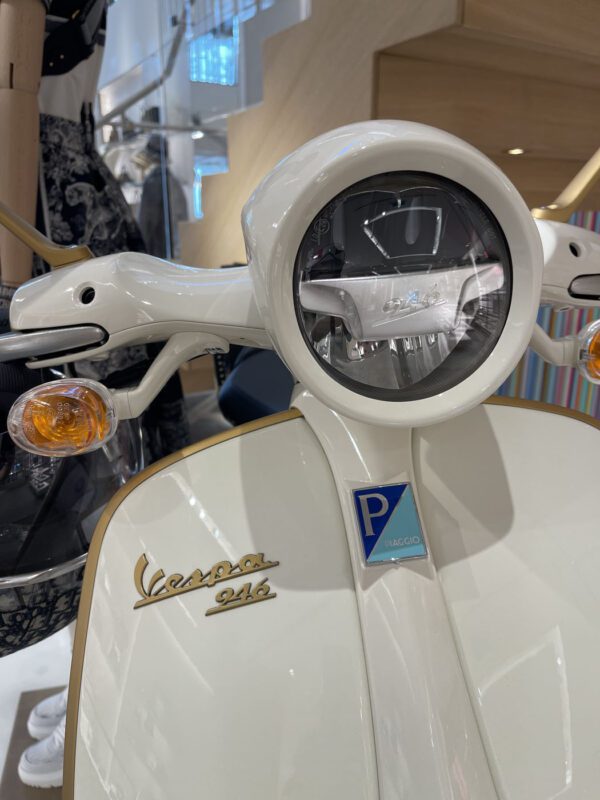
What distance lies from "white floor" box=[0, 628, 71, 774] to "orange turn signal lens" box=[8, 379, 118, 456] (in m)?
0.89

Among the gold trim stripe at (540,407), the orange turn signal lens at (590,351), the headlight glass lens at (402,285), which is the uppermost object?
the headlight glass lens at (402,285)

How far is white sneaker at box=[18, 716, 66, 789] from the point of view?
0.98 meters

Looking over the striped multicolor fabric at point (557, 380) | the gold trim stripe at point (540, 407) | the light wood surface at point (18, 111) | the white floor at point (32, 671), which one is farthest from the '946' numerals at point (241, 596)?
the striped multicolor fabric at point (557, 380)

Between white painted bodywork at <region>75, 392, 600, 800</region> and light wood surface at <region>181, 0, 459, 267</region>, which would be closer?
white painted bodywork at <region>75, 392, 600, 800</region>

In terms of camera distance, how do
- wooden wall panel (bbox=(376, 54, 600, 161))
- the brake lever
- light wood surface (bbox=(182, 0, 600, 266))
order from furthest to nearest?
wooden wall panel (bbox=(376, 54, 600, 161)) < light wood surface (bbox=(182, 0, 600, 266)) < the brake lever

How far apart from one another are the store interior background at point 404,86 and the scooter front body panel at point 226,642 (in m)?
0.85

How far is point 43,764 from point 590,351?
3.34 ft

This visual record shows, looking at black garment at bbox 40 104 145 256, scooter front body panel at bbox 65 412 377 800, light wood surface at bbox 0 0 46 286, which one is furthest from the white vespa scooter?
black garment at bbox 40 104 145 256

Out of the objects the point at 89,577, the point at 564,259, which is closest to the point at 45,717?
the point at 89,577

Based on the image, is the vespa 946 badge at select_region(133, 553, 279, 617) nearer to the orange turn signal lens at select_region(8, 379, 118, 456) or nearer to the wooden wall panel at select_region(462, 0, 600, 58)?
the orange turn signal lens at select_region(8, 379, 118, 456)

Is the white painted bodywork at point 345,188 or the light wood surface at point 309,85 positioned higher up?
the light wood surface at point 309,85

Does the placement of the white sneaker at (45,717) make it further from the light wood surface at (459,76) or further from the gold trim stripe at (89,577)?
the light wood surface at (459,76)

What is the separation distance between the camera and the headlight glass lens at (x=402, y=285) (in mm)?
424

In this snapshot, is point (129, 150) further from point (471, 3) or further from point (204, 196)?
point (471, 3)
